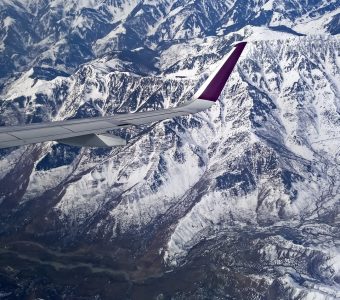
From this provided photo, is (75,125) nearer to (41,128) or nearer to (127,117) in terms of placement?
(41,128)

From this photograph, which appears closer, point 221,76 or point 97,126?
point 97,126

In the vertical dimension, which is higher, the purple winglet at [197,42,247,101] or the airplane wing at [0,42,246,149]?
the purple winglet at [197,42,247,101]

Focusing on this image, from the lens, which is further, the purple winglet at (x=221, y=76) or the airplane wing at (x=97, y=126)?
the purple winglet at (x=221, y=76)

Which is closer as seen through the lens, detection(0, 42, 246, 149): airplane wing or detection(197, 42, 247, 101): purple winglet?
detection(0, 42, 246, 149): airplane wing

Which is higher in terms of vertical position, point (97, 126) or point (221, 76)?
point (221, 76)

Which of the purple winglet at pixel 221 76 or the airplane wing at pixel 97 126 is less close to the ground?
the purple winglet at pixel 221 76

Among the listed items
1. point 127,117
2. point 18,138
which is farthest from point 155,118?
point 18,138
